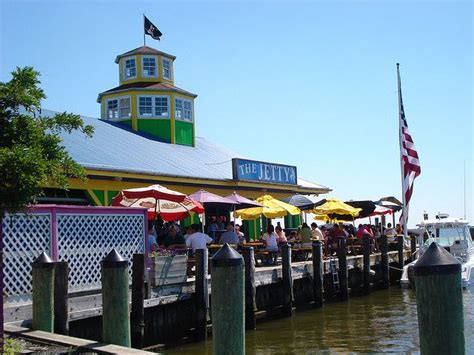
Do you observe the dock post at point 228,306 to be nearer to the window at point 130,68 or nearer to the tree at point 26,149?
the tree at point 26,149

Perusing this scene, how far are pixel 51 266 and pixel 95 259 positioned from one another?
2.01 metres

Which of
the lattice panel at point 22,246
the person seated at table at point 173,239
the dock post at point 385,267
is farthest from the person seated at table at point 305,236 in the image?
the lattice panel at point 22,246

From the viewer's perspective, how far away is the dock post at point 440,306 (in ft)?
13.7

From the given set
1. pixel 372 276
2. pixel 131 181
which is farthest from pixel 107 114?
pixel 372 276

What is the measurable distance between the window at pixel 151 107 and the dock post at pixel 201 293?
14722mm

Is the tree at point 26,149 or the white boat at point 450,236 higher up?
the tree at point 26,149

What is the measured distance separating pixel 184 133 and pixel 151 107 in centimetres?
181

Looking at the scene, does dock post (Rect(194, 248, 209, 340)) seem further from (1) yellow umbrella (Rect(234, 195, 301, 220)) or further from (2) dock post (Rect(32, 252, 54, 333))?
(1) yellow umbrella (Rect(234, 195, 301, 220))

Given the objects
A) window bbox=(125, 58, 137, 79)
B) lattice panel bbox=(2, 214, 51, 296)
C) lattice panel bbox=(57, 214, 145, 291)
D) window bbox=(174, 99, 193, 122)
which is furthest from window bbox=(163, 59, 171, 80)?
lattice panel bbox=(2, 214, 51, 296)

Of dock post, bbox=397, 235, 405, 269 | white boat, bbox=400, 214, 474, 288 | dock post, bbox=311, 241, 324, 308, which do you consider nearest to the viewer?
dock post, bbox=311, 241, 324, 308

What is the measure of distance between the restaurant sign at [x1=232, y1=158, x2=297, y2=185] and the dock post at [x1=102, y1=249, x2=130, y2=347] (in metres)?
16.2

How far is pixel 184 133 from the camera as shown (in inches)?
1122

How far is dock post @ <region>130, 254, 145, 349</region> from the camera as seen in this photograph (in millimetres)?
11922

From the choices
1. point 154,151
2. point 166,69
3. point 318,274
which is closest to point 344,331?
point 318,274
